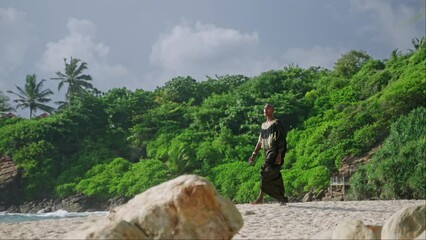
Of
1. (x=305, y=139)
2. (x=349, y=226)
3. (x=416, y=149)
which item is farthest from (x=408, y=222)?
(x=305, y=139)

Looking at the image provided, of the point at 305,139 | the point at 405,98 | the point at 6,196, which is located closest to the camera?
the point at 405,98

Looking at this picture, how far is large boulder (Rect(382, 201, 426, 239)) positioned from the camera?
225 inches

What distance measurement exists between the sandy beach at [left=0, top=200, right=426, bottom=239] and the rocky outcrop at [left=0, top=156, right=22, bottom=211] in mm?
26891

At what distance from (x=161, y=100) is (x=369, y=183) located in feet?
73.4

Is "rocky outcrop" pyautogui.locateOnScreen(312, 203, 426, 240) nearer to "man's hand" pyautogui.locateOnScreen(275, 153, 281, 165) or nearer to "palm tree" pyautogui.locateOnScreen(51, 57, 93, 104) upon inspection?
"man's hand" pyautogui.locateOnScreen(275, 153, 281, 165)

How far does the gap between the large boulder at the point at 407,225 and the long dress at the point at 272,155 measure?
16.2ft

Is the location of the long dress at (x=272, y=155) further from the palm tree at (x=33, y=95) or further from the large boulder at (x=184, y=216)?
the palm tree at (x=33, y=95)

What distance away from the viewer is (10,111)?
4625 centimetres

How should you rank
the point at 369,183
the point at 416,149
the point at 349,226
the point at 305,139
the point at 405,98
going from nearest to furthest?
1. the point at 349,226
2. the point at 416,149
3. the point at 369,183
4. the point at 405,98
5. the point at 305,139

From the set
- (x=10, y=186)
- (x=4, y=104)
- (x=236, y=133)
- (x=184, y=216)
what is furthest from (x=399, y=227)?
(x=4, y=104)

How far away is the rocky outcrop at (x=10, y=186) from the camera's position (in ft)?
113

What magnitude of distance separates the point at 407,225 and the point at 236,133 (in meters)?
27.8

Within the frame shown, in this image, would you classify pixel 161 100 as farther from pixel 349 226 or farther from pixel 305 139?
pixel 349 226

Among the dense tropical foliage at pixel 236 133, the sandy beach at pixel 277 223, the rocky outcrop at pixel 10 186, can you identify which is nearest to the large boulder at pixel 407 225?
the sandy beach at pixel 277 223
